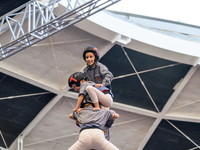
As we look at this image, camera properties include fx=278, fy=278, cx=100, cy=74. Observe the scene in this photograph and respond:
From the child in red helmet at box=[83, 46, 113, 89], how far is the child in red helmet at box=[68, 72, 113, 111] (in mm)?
426

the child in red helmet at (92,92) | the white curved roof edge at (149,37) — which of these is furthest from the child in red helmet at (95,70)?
the white curved roof edge at (149,37)

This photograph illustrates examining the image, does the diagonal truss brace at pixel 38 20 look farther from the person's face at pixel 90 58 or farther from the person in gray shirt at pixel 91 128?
the person in gray shirt at pixel 91 128

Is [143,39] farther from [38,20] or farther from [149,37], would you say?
[38,20]

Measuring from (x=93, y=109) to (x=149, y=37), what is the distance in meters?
12.3

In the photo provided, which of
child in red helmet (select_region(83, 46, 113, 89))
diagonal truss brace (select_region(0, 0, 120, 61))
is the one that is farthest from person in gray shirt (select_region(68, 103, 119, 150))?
diagonal truss brace (select_region(0, 0, 120, 61))

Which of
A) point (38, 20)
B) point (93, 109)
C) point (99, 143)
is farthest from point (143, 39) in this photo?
point (99, 143)

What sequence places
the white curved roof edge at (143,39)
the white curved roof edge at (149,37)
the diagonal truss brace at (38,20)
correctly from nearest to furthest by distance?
the diagonal truss brace at (38,20) < the white curved roof edge at (143,39) < the white curved roof edge at (149,37)

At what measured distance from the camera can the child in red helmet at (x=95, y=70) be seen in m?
8.20

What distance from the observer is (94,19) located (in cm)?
1727

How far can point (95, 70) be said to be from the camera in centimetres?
850

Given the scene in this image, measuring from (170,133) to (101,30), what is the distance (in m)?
11.0

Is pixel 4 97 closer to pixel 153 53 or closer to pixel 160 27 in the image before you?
pixel 153 53

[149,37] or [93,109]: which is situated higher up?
Answer: [149,37]

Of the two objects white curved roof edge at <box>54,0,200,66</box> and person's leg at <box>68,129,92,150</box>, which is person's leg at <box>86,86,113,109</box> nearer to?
person's leg at <box>68,129,92,150</box>
